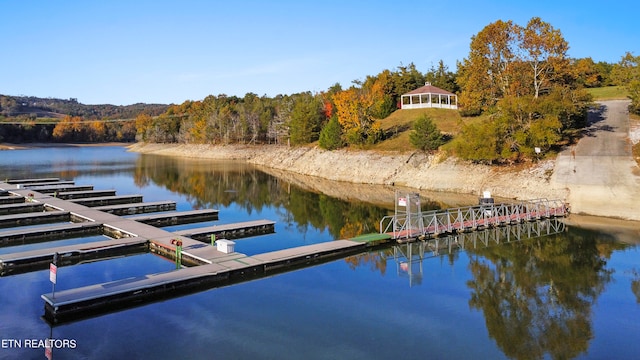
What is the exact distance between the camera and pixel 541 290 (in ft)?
62.7

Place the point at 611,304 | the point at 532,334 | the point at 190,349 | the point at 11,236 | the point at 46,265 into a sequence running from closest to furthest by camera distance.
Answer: the point at 190,349, the point at 532,334, the point at 611,304, the point at 46,265, the point at 11,236

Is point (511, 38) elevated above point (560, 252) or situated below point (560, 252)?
above

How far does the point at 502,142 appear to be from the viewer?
158 feet

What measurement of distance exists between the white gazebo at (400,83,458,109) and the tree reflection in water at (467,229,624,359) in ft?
178

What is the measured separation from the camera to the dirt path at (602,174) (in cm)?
3519

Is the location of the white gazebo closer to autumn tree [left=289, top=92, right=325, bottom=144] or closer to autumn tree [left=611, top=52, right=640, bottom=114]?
autumn tree [left=289, top=92, right=325, bottom=144]

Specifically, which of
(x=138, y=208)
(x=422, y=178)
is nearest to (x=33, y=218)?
(x=138, y=208)

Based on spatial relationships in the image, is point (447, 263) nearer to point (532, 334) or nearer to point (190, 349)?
point (532, 334)

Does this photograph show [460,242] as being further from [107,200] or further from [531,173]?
[107,200]

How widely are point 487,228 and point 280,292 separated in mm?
16708

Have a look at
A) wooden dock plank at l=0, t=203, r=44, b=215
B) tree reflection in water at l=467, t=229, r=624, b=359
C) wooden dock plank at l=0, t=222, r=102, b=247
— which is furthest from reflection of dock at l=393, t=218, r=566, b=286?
wooden dock plank at l=0, t=203, r=44, b=215

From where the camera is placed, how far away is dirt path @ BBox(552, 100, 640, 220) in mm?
35188

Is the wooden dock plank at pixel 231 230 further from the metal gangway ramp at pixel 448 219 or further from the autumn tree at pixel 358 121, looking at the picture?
the autumn tree at pixel 358 121

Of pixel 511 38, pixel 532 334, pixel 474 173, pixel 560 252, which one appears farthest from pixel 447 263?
pixel 511 38
